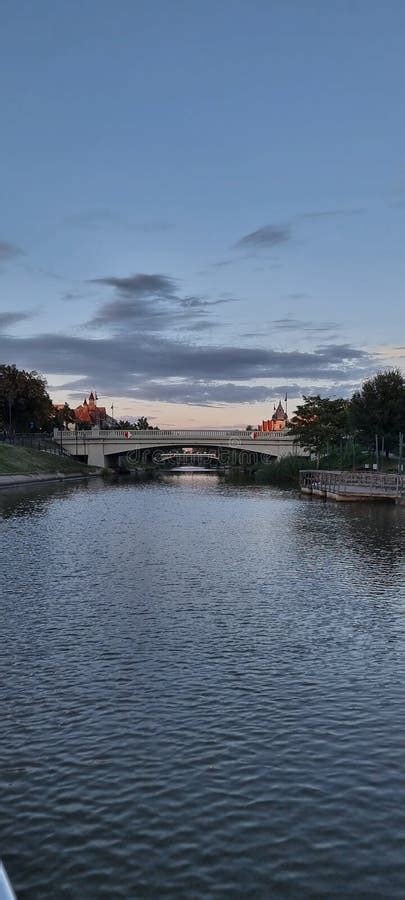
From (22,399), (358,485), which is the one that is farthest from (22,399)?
(358,485)

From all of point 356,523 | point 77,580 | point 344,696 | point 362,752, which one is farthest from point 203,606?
point 356,523

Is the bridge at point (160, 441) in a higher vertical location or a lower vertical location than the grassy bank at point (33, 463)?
higher

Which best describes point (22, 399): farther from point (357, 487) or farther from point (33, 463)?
point (357, 487)

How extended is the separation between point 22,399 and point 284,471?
175ft

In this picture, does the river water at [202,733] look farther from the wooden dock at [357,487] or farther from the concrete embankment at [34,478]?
the concrete embankment at [34,478]

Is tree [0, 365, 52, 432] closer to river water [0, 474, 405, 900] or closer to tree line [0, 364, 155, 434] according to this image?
tree line [0, 364, 155, 434]

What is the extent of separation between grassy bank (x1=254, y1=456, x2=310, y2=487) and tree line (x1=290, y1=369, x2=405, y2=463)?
3.35 meters

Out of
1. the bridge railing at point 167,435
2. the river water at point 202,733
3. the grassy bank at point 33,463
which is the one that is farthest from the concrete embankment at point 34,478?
the river water at point 202,733

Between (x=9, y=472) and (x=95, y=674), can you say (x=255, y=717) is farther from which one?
(x=9, y=472)

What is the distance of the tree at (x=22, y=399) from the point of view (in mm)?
137375

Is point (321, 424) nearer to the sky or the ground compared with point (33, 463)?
nearer to the sky

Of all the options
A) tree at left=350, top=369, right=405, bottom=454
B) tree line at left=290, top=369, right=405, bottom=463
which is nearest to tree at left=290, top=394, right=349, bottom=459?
tree line at left=290, top=369, right=405, bottom=463

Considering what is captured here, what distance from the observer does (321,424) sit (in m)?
120

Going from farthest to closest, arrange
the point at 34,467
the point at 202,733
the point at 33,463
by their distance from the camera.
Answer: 1. the point at 33,463
2. the point at 34,467
3. the point at 202,733
